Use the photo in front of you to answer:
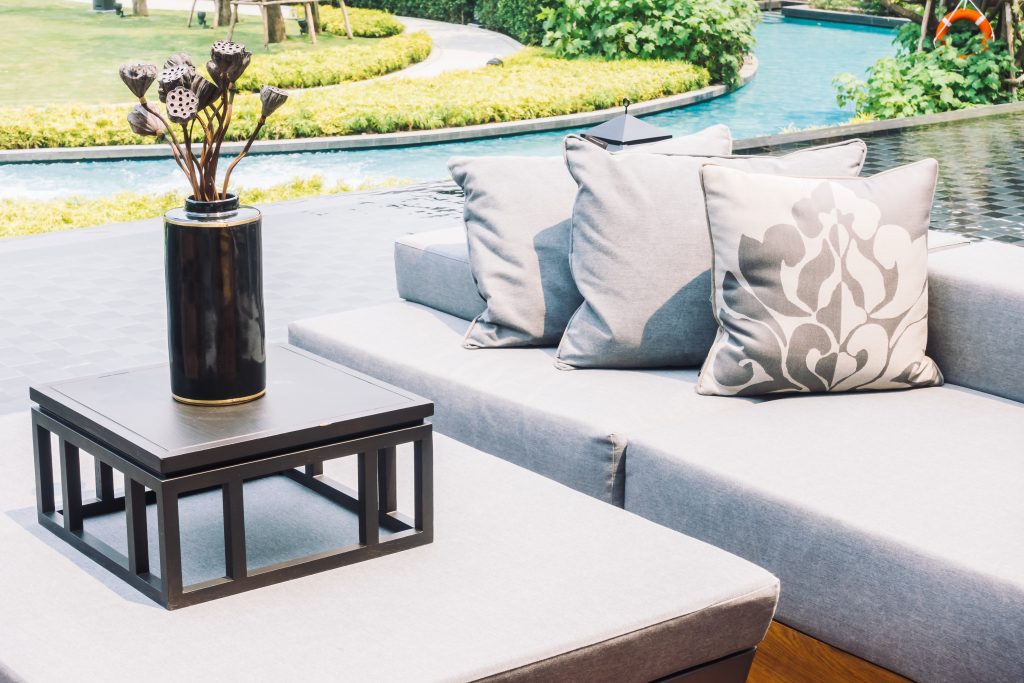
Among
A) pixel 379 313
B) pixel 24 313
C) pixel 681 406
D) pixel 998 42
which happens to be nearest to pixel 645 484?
pixel 681 406

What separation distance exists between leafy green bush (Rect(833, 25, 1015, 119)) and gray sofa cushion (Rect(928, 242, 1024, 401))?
9089mm

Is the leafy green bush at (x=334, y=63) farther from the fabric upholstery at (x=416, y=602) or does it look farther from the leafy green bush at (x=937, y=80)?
the fabric upholstery at (x=416, y=602)

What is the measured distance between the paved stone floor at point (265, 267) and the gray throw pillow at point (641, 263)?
1.99 metres

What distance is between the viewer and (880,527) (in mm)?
2088

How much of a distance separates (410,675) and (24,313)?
368cm

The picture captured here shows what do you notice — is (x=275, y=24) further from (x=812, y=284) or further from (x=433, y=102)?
(x=812, y=284)

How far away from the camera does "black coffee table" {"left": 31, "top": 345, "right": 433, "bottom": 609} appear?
5.92ft

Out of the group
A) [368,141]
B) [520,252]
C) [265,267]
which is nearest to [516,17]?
[368,141]

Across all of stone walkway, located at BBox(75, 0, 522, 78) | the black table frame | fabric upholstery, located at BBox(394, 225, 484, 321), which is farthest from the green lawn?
the black table frame

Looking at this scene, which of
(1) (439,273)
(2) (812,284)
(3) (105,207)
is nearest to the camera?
(2) (812,284)

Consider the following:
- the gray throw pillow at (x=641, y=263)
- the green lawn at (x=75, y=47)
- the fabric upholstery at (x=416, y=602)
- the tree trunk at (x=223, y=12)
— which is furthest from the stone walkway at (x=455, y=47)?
the fabric upholstery at (x=416, y=602)

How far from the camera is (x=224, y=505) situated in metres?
1.83

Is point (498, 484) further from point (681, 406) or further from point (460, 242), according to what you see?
point (460, 242)

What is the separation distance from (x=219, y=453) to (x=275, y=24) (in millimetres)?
9105
